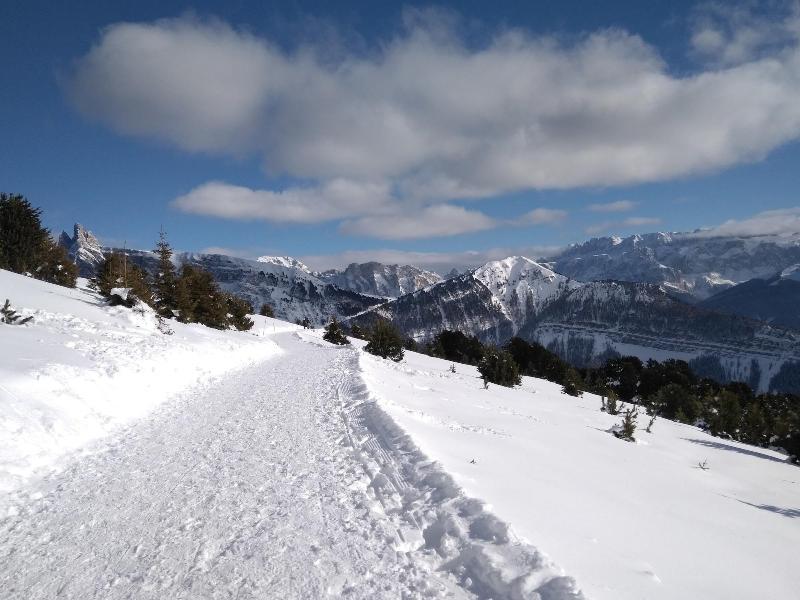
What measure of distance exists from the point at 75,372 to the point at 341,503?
910 cm

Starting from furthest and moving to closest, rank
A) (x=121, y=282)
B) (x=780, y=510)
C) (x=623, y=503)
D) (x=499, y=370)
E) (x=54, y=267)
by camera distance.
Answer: (x=54, y=267)
(x=121, y=282)
(x=499, y=370)
(x=780, y=510)
(x=623, y=503)

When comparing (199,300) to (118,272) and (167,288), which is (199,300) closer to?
(167,288)

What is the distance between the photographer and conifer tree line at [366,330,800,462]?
29.5 metres

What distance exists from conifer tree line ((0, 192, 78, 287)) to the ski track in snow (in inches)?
1618

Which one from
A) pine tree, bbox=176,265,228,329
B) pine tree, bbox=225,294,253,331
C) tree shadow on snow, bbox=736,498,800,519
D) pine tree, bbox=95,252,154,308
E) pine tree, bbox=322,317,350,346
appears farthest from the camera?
pine tree, bbox=225,294,253,331

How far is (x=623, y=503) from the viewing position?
7.37 meters

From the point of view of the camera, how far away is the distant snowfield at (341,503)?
4.48 m

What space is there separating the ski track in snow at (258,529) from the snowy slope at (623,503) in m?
0.58

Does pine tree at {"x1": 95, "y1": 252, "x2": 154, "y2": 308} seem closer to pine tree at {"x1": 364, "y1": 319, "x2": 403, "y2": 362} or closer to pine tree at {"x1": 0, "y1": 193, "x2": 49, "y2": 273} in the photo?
pine tree at {"x1": 0, "y1": 193, "x2": 49, "y2": 273}

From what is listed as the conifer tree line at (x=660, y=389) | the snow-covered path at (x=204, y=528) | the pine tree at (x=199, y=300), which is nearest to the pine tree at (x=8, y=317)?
the snow-covered path at (x=204, y=528)

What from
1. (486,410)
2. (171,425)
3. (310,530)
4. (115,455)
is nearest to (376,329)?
(486,410)

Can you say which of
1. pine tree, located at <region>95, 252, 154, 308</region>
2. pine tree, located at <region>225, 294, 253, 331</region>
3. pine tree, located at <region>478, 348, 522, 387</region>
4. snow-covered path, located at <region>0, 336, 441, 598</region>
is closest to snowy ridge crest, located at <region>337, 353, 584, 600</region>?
snow-covered path, located at <region>0, 336, 441, 598</region>

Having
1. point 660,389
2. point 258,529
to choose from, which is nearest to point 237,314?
point 258,529

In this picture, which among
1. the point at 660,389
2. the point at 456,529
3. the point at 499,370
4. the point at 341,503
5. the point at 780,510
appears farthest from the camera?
the point at 660,389
